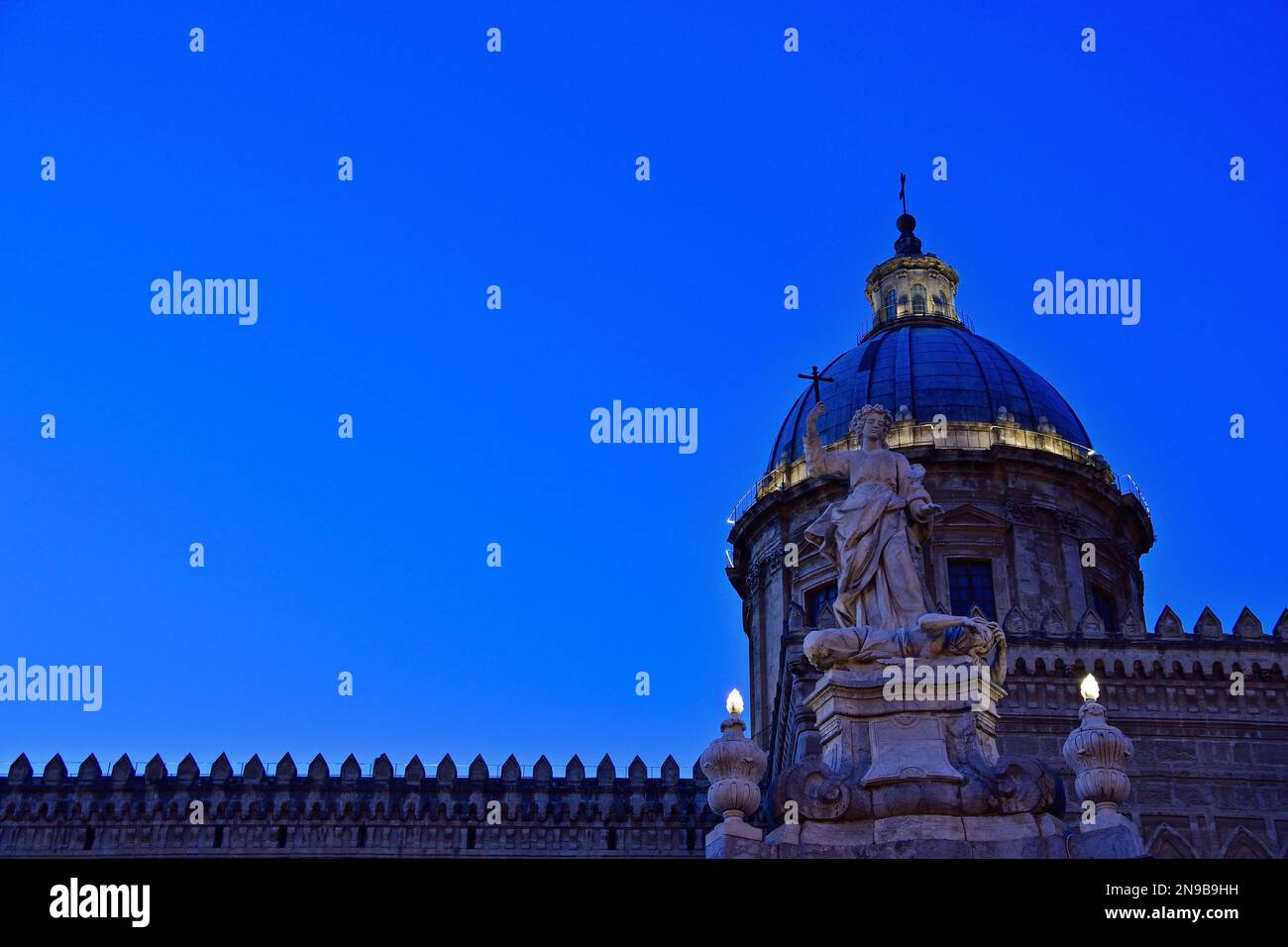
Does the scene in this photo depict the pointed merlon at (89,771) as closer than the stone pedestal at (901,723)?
No

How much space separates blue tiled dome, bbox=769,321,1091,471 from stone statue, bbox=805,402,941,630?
2724 centimetres

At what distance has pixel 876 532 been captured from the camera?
12.0 metres

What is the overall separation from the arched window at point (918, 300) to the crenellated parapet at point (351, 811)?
61.1 feet

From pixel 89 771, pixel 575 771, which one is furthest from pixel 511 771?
pixel 89 771

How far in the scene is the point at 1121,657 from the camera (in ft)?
99.4

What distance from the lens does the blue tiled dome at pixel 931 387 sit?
1597 inches

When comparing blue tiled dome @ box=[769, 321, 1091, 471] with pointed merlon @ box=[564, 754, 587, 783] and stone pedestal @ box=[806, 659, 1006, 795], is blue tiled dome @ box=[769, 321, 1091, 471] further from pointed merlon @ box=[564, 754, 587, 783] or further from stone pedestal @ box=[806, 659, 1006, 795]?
stone pedestal @ box=[806, 659, 1006, 795]

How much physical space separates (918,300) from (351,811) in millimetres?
25680

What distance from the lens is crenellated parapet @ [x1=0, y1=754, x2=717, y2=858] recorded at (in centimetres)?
→ 3656

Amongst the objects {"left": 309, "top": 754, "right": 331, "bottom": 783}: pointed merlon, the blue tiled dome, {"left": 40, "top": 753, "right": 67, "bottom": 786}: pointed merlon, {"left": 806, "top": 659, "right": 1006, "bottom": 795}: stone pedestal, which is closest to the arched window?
the blue tiled dome

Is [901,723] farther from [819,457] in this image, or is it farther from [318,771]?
[318,771]

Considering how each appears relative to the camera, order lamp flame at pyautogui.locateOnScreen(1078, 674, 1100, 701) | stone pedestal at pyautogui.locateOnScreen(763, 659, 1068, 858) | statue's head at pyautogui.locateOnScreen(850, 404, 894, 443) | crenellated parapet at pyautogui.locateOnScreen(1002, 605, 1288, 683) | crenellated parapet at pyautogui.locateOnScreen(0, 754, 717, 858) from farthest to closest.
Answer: crenellated parapet at pyautogui.locateOnScreen(0, 754, 717, 858), crenellated parapet at pyautogui.locateOnScreen(1002, 605, 1288, 683), statue's head at pyautogui.locateOnScreen(850, 404, 894, 443), lamp flame at pyautogui.locateOnScreen(1078, 674, 1100, 701), stone pedestal at pyautogui.locateOnScreen(763, 659, 1068, 858)

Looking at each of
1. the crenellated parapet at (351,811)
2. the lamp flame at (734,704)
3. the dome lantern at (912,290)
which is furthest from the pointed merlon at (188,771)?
the lamp flame at (734,704)

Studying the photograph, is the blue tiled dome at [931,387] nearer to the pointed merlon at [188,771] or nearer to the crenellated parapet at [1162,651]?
the crenellated parapet at [1162,651]
